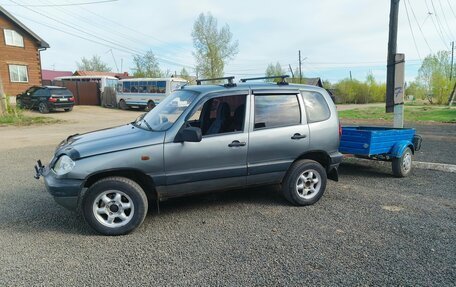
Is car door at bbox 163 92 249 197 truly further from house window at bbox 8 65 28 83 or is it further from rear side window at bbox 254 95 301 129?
house window at bbox 8 65 28 83

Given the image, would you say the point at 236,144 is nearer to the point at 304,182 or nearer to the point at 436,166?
the point at 304,182

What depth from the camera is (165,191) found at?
4.13 meters

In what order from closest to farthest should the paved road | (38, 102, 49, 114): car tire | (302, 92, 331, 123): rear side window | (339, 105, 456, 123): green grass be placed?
the paved road, (302, 92, 331, 123): rear side window, (339, 105, 456, 123): green grass, (38, 102, 49, 114): car tire

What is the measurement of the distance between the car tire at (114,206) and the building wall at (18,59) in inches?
1129

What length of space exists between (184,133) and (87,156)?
112 cm

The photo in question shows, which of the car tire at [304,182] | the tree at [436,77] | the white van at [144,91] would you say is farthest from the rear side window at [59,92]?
the tree at [436,77]

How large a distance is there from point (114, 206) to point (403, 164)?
5220 mm

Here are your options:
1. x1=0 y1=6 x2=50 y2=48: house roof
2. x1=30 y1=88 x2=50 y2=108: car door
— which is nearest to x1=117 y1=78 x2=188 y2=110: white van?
x1=30 y1=88 x2=50 y2=108: car door

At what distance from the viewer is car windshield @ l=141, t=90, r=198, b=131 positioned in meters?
4.30

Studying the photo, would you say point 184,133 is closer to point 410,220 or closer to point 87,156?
point 87,156

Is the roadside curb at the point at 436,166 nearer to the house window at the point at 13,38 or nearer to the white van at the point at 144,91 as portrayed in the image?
the white van at the point at 144,91

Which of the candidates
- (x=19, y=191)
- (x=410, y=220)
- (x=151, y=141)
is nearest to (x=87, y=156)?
(x=151, y=141)

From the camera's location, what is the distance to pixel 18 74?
28.7 metres

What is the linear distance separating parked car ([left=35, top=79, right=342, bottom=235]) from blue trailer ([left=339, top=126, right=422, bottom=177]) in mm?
1171
